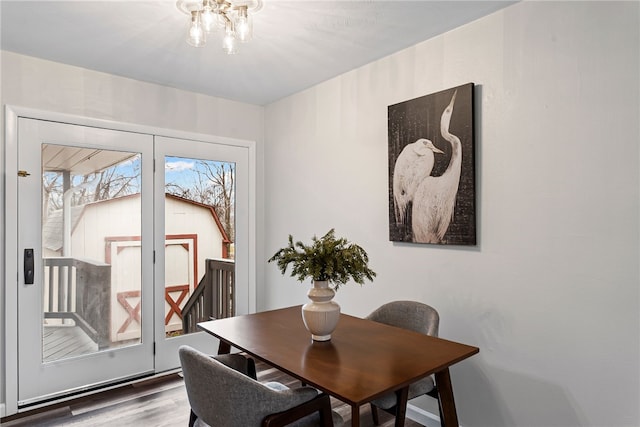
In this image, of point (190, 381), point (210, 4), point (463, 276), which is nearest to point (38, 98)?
point (210, 4)

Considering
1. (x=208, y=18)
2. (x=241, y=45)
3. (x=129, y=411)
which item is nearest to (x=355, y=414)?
(x=208, y=18)

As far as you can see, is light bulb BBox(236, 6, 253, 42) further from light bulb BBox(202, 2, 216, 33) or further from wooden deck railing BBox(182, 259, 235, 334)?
wooden deck railing BBox(182, 259, 235, 334)

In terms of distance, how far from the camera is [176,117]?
340 cm

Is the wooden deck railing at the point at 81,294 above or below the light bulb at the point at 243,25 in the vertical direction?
below

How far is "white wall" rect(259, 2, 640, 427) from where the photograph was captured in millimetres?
1729

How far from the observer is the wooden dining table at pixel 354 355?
4.44 ft

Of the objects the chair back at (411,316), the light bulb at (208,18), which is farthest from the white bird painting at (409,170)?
the light bulb at (208,18)

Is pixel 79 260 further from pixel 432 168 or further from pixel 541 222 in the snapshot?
pixel 541 222

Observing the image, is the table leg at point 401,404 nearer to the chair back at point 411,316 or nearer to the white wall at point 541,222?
the chair back at point 411,316

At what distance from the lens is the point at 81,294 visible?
9.74ft

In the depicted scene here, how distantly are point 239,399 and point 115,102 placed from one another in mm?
2649

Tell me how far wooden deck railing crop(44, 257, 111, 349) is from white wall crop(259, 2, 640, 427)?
2152 millimetres

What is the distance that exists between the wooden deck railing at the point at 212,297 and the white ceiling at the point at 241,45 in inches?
65.4

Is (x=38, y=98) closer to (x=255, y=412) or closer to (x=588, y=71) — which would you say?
(x=255, y=412)
